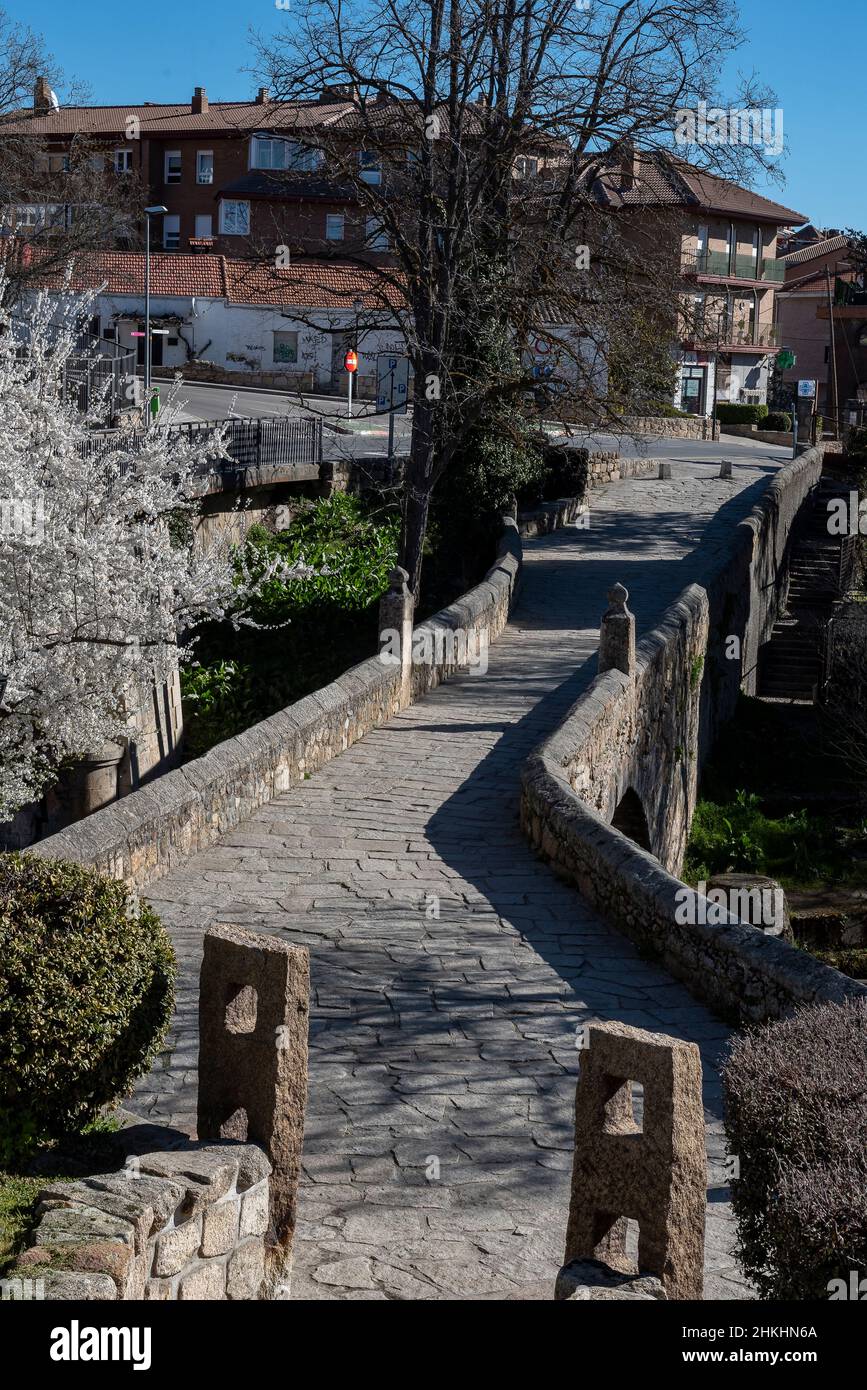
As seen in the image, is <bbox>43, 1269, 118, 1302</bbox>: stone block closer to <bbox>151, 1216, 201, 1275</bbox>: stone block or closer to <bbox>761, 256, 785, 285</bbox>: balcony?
<bbox>151, 1216, 201, 1275</bbox>: stone block

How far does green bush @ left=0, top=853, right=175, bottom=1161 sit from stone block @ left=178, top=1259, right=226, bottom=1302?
0.98 metres

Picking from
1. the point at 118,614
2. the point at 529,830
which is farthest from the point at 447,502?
the point at 529,830

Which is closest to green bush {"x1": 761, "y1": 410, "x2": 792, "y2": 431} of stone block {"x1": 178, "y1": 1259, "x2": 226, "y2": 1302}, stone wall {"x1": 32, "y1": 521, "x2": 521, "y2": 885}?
stone wall {"x1": 32, "y1": 521, "x2": 521, "y2": 885}

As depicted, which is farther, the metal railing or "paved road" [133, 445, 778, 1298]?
the metal railing

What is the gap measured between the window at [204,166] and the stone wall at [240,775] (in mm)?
47288

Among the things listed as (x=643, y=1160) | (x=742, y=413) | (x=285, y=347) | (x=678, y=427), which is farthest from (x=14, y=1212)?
(x=742, y=413)

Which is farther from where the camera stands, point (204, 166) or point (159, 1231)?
point (204, 166)

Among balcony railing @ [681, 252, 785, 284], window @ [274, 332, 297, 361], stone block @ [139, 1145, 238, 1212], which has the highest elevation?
balcony railing @ [681, 252, 785, 284]

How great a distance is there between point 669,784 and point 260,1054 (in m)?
13.7

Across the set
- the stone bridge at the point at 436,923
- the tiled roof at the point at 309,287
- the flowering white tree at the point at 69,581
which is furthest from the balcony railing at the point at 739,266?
the flowering white tree at the point at 69,581

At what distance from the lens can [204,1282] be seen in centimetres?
468

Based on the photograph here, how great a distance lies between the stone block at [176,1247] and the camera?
14.5 ft

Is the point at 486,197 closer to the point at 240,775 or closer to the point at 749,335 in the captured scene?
the point at 240,775

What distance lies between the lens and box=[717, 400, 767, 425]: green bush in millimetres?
52688
